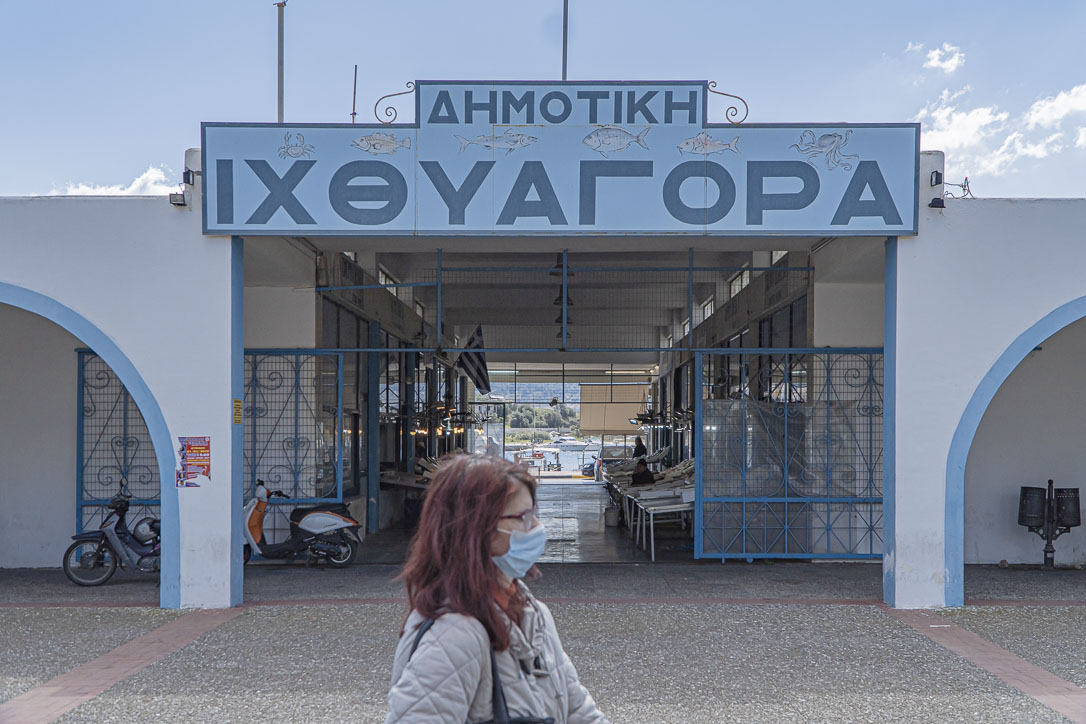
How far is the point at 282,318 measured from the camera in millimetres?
11141

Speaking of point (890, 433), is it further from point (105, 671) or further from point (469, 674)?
point (469, 674)

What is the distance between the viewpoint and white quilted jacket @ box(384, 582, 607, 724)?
1979 millimetres

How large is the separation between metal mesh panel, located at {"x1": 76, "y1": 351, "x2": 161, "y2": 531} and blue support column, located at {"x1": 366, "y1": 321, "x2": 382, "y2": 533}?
367 cm

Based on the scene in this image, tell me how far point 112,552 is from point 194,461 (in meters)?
1.89

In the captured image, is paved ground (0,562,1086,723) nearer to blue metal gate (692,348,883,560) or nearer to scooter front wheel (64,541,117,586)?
scooter front wheel (64,541,117,586)

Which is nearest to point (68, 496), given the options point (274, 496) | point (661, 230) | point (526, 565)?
point (274, 496)

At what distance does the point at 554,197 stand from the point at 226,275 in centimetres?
308

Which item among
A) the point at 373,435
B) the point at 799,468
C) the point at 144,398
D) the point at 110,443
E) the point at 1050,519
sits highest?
the point at 144,398

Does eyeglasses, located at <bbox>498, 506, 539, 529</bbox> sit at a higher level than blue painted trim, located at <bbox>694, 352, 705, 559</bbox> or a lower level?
higher

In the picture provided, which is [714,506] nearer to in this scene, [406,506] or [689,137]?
[689,137]

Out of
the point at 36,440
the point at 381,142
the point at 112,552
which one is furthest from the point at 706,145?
the point at 36,440

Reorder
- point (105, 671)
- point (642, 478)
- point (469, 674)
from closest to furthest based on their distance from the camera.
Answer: point (469, 674) < point (105, 671) < point (642, 478)

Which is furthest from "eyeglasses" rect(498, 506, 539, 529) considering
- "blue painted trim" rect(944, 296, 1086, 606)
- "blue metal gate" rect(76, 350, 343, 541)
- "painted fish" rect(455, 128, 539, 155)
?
"blue metal gate" rect(76, 350, 343, 541)

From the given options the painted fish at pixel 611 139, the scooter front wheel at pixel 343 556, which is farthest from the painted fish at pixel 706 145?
the scooter front wheel at pixel 343 556
